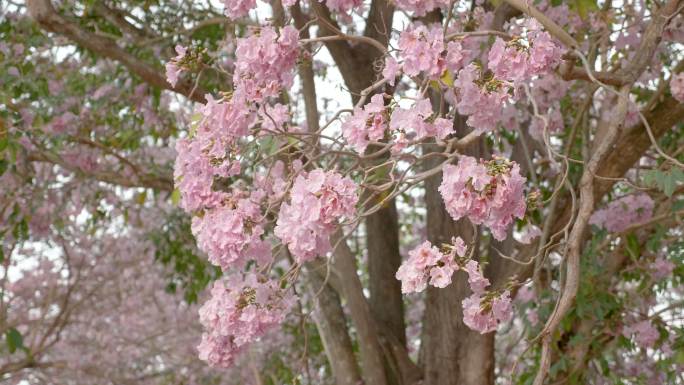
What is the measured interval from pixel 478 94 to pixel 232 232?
2.25 ft

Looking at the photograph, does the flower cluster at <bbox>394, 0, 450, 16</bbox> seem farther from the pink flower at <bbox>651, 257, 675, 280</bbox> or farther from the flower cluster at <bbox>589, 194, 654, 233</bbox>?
the pink flower at <bbox>651, 257, 675, 280</bbox>

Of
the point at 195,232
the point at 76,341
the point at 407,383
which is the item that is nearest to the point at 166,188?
the point at 407,383

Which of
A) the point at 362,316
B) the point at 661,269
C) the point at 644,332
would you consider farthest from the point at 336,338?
the point at 661,269

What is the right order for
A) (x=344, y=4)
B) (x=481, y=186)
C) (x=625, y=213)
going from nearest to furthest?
1. (x=481, y=186)
2. (x=344, y=4)
3. (x=625, y=213)

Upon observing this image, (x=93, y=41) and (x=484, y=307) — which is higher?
(x=93, y=41)

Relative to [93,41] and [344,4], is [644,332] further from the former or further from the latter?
[93,41]

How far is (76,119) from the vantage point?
16.7 feet

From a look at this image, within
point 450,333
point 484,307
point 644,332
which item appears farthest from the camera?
point 644,332

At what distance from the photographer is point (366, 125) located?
8.01 feet

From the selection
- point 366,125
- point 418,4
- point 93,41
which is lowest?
point 366,125

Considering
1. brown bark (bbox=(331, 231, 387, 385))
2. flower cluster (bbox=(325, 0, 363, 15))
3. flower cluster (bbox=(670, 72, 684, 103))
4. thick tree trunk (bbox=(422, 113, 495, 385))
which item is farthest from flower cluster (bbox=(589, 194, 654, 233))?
flower cluster (bbox=(325, 0, 363, 15))

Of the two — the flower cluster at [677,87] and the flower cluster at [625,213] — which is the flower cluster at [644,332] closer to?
the flower cluster at [625,213]

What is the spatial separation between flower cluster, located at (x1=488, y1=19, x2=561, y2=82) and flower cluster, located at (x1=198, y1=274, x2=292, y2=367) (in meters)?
0.79

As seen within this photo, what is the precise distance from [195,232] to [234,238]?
166 millimetres
